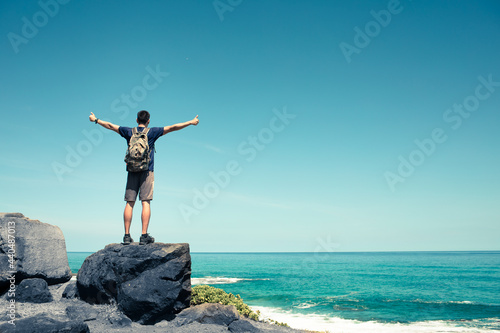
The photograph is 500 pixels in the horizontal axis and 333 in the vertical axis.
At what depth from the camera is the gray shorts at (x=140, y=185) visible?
741cm

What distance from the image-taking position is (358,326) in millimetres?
17734

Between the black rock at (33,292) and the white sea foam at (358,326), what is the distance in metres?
12.4

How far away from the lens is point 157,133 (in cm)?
769

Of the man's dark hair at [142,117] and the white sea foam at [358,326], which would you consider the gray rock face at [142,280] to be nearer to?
the man's dark hair at [142,117]

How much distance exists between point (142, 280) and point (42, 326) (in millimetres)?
2121

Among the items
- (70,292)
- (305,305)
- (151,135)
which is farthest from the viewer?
(305,305)

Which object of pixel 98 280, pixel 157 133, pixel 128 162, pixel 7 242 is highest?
pixel 157 133

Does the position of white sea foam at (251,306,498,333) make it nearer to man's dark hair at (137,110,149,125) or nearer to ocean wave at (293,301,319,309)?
ocean wave at (293,301,319,309)

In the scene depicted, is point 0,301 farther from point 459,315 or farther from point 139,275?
point 459,315

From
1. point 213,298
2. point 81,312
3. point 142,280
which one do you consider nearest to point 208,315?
point 213,298

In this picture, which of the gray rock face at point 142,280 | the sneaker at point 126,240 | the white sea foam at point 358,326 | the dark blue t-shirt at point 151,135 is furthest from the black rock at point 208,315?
the white sea foam at point 358,326

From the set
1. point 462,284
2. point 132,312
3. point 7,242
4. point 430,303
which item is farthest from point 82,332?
point 462,284

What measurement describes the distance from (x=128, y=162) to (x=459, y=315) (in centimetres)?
2451

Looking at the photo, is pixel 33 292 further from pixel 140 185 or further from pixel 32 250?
pixel 140 185
